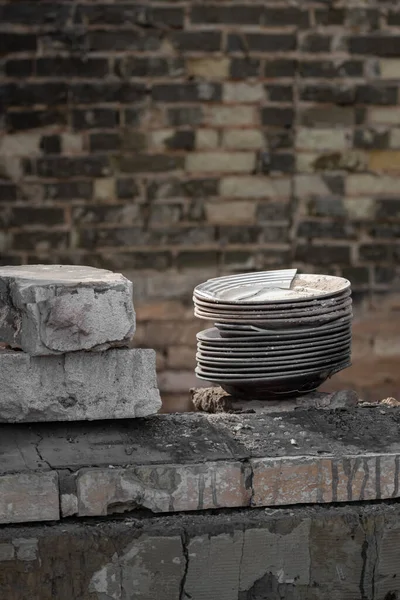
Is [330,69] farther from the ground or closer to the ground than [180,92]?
farther from the ground

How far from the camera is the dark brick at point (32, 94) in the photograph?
26.0 ft

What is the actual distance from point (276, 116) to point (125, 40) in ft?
3.62

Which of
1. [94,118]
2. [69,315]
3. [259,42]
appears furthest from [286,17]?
[69,315]

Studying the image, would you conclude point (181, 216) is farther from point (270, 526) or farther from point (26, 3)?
point (270, 526)

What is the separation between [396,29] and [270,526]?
5166mm

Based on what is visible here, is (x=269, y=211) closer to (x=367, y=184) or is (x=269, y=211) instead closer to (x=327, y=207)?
(x=327, y=207)

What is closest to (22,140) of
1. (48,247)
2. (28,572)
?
(48,247)

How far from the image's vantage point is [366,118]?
27.0 feet

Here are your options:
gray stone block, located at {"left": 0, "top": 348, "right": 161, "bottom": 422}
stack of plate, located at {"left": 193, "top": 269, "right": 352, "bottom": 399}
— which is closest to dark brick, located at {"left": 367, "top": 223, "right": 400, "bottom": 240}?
stack of plate, located at {"left": 193, "top": 269, "right": 352, "bottom": 399}

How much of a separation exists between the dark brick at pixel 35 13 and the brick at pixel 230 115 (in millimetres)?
1121

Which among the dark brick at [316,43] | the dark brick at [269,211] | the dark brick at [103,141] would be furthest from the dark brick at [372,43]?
the dark brick at [103,141]

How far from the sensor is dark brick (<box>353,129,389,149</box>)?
8.23 meters

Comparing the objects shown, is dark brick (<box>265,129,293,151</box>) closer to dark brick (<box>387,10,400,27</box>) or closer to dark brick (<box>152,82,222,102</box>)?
dark brick (<box>152,82,222,102</box>)

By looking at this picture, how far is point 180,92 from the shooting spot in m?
8.01
